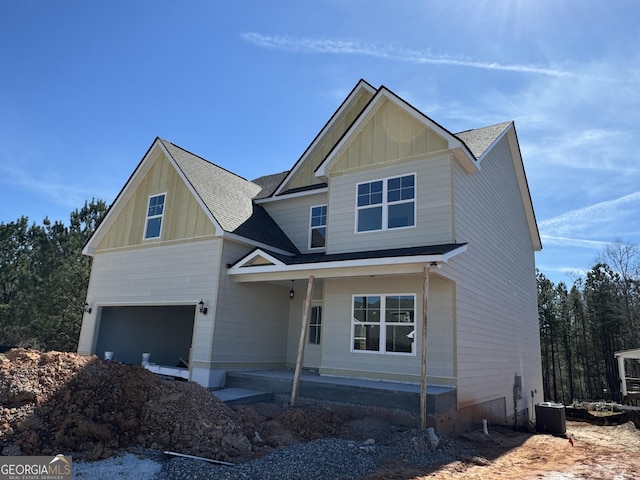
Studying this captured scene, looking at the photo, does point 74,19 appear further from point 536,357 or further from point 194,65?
point 536,357

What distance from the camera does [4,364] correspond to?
25.2ft

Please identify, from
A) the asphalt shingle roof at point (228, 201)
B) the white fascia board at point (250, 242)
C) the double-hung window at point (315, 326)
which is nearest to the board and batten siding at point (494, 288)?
the double-hung window at point (315, 326)

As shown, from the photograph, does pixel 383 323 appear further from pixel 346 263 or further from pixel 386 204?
pixel 386 204

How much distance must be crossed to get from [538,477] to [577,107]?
34.0 feet

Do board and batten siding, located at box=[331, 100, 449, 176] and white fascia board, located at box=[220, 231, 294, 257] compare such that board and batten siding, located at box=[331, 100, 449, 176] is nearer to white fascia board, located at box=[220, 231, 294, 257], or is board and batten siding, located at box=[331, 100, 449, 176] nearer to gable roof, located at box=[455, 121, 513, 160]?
gable roof, located at box=[455, 121, 513, 160]

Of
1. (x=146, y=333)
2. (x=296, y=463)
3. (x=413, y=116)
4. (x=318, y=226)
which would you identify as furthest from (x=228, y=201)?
(x=296, y=463)

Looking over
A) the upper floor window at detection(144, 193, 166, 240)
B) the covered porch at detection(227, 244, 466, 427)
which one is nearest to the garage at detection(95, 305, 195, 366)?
the upper floor window at detection(144, 193, 166, 240)

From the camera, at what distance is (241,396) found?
11000mm

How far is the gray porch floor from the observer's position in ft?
30.2

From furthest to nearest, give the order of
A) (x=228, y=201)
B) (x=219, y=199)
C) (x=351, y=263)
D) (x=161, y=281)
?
(x=228, y=201) → (x=219, y=199) → (x=161, y=281) → (x=351, y=263)

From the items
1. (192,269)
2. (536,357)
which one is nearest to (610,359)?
(536,357)

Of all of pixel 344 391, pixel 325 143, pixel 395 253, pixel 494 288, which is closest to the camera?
pixel 344 391

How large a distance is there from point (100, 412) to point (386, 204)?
8.43 metres

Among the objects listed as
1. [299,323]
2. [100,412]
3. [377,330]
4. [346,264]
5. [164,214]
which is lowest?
[100,412]
